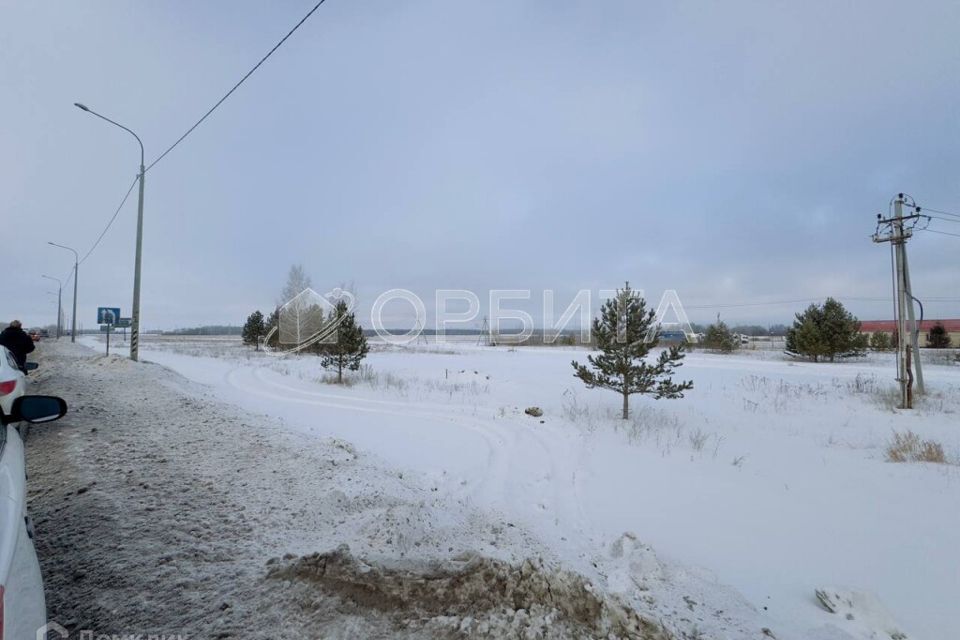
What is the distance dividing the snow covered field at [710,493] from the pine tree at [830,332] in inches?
609

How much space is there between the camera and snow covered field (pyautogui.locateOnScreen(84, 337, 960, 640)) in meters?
3.00

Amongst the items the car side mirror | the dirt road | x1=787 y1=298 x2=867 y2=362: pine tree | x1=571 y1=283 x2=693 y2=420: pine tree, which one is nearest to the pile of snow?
the dirt road

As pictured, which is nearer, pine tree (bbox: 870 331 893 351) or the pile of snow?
the pile of snow

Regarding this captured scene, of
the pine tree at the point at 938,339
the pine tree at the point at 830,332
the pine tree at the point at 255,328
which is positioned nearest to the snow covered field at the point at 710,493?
the pine tree at the point at 830,332

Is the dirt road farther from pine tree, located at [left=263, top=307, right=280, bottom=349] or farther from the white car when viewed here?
pine tree, located at [left=263, top=307, right=280, bottom=349]

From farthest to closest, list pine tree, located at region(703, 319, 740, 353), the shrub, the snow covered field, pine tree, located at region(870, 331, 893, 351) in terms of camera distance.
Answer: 1. pine tree, located at region(703, 319, 740, 353)
2. pine tree, located at region(870, 331, 893, 351)
3. the shrub
4. the snow covered field

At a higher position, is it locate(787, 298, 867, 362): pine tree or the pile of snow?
locate(787, 298, 867, 362): pine tree

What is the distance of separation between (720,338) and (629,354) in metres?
34.0

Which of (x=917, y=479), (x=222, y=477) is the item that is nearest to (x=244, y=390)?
(x=222, y=477)

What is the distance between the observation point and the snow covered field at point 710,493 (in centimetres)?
300

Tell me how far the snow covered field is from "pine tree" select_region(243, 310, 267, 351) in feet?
93.9

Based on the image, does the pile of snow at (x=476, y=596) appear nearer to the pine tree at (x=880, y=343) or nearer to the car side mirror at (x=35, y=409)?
the car side mirror at (x=35, y=409)

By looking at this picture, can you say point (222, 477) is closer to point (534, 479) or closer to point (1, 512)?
point (1, 512)

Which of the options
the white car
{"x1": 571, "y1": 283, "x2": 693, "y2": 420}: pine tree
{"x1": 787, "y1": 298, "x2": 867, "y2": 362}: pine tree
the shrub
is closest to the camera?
the white car
